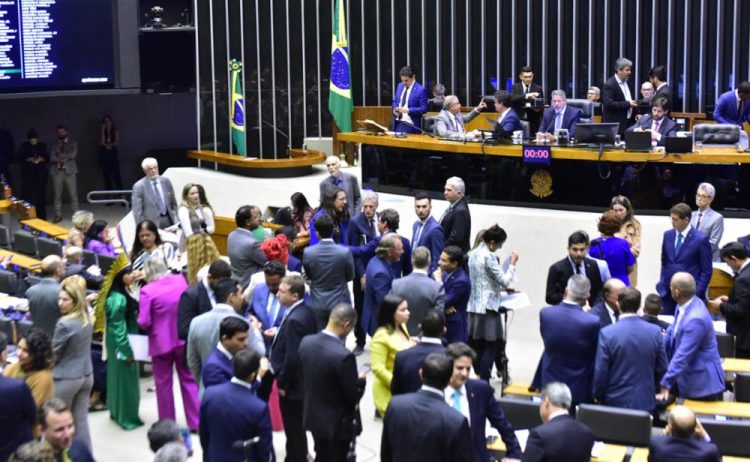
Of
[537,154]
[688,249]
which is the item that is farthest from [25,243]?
[688,249]

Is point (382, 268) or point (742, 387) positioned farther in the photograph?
point (382, 268)

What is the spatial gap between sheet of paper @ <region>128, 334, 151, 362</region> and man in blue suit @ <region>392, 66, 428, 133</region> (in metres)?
6.50

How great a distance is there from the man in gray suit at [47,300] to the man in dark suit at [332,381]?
8.84ft

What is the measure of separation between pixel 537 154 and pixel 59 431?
773cm

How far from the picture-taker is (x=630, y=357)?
8.10 meters

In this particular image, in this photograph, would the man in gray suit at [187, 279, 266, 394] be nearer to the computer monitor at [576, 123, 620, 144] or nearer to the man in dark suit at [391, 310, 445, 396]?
the man in dark suit at [391, 310, 445, 396]

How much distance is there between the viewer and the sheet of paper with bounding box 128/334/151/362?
950 centimetres

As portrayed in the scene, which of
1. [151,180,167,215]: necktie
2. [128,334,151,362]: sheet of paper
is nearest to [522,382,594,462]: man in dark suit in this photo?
[128,334,151,362]: sheet of paper

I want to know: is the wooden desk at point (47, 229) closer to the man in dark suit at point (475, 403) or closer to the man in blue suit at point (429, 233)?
the man in blue suit at point (429, 233)

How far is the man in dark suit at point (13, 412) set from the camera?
698cm

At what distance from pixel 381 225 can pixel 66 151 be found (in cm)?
1004

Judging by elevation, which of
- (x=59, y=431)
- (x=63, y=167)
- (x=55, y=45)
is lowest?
(x=59, y=431)

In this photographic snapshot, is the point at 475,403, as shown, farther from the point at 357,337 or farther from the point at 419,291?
the point at 357,337

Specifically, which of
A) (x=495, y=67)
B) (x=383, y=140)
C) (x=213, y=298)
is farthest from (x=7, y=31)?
(x=213, y=298)
